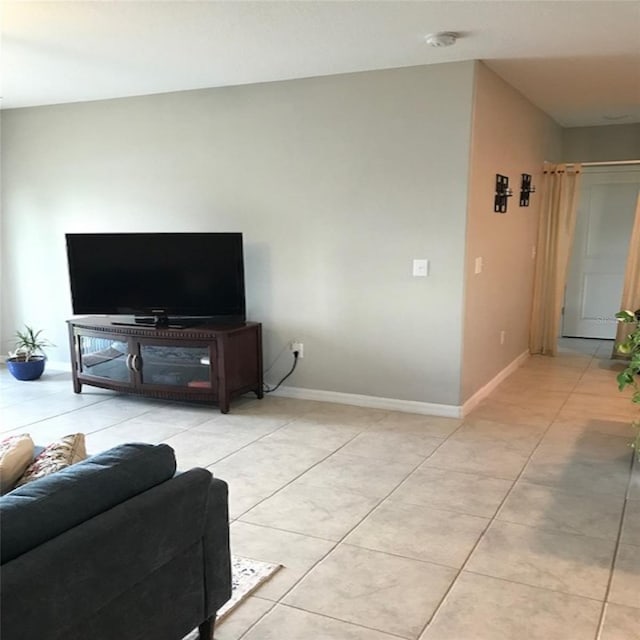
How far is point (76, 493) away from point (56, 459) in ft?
1.67

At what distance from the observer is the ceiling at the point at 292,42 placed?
3.05 meters

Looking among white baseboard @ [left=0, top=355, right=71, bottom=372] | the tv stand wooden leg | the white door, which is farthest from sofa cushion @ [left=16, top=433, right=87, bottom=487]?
the white door

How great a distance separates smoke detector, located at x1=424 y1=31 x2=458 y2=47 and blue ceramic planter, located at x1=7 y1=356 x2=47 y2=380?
165 inches

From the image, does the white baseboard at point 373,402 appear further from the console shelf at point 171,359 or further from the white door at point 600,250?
the white door at point 600,250

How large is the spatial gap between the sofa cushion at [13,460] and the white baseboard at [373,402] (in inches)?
114

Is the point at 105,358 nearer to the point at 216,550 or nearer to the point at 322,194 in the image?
the point at 322,194

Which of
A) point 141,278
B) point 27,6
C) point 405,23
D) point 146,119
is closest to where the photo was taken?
point 27,6

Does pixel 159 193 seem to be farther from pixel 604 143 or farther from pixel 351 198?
pixel 604 143

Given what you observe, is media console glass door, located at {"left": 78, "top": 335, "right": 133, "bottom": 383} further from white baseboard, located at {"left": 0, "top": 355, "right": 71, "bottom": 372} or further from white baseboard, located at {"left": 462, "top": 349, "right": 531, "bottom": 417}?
white baseboard, located at {"left": 462, "top": 349, "right": 531, "bottom": 417}

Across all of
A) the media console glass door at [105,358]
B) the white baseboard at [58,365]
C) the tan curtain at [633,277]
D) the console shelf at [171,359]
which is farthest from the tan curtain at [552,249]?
the white baseboard at [58,365]

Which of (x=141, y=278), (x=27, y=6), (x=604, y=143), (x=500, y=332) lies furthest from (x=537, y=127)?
(x=27, y=6)

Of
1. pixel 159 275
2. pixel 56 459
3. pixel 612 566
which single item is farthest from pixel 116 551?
pixel 159 275

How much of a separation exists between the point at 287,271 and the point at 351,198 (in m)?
0.76

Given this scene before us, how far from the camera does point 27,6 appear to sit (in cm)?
302
